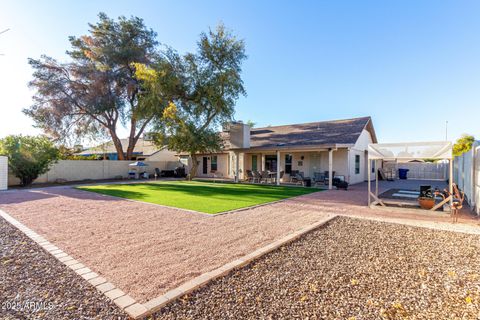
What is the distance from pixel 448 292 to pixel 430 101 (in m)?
20.9

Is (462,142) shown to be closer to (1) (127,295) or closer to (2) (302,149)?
(2) (302,149)

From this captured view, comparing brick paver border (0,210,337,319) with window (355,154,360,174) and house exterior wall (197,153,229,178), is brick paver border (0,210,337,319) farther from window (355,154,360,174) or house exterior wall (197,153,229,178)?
house exterior wall (197,153,229,178)

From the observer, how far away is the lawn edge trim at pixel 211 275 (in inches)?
104

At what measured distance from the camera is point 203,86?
1766cm

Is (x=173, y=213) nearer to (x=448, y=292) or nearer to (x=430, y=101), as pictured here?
(x=448, y=292)

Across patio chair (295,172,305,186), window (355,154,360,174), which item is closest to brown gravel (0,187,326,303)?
patio chair (295,172,305,186)

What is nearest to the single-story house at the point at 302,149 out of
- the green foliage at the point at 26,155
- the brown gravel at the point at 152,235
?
the brown gravel at the point at 152,235

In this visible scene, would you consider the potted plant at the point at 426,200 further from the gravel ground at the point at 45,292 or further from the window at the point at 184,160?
the window at the point at 184,160

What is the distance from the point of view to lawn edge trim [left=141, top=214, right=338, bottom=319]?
2641 mm

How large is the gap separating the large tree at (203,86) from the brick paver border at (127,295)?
12828 mm

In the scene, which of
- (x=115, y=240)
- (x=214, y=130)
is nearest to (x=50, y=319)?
(x=115, y=240)

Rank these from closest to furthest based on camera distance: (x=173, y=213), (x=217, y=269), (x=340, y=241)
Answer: (x=217, y=269), (x=340, y=241), (x=173, y=213)

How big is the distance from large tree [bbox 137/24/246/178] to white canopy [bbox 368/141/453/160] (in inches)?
448

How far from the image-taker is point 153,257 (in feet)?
13.0
